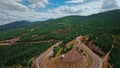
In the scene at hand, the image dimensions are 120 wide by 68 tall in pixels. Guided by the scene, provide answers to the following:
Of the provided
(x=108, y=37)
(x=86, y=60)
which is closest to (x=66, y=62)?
(x=86, y=60)

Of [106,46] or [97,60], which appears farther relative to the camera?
[106,46]

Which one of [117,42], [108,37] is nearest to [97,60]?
[117,42]

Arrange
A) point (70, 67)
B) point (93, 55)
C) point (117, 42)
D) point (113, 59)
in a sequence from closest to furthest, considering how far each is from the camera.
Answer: point (70, 67)
point (113, 59)
point (93, 55)
point (117, 42)

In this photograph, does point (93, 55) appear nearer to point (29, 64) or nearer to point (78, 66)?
point (78, 66)

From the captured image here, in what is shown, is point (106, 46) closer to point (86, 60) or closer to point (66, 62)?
point (86, 60)

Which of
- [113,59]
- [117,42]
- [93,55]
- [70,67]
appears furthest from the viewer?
[117,42]

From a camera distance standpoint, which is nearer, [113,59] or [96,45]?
[113,59]

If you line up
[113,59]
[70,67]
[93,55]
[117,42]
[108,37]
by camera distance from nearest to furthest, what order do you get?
Result: [70,67], [113,59], [93,55], [117,42], [108,37]

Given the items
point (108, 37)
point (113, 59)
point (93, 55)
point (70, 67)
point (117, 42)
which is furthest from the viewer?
point (108, 37)

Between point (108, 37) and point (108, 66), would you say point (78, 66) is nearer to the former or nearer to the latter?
point (108, 66)
